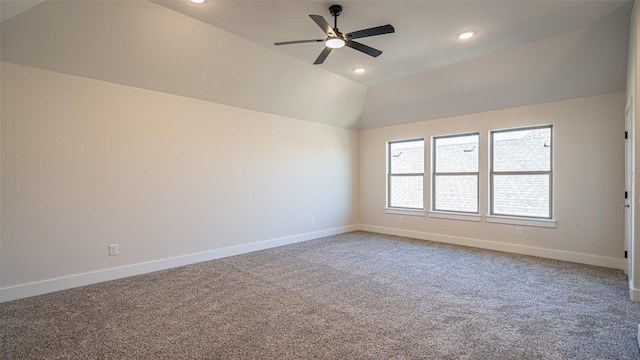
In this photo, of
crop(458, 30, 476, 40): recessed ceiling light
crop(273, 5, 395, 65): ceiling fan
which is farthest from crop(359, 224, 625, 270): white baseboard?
crop(273, 5, 395, 65): ceiling fan

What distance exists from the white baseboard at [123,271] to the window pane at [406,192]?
2.42 m

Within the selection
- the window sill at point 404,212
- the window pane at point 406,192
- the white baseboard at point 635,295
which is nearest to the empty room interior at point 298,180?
the white baseboard at point 635,295

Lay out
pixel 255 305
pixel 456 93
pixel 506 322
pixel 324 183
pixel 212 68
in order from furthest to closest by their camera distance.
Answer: pixel 324 183 → pixel 456 93 → pixel 212 68 → pixel 255 305 → pixel 506 322

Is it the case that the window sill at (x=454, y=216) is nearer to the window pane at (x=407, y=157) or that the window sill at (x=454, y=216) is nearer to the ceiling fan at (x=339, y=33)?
the window pane at (x=407, y=157)

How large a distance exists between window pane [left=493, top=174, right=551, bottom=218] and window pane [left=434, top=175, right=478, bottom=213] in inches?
13.8

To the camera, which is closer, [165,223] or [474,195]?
[165,223]

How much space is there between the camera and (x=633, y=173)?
295 centimetres

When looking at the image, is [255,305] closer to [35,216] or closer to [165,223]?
[165,223]

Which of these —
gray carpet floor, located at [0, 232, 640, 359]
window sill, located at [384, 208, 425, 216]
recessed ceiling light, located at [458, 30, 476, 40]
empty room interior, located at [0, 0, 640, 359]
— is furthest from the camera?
window sill, located at [384, 208, 425, 216]

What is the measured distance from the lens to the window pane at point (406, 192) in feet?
20.1

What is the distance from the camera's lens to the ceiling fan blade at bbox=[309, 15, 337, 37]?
2.61 meters

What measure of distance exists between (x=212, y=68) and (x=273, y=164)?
191cm

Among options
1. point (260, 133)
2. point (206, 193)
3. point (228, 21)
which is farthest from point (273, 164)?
point (228, 21)

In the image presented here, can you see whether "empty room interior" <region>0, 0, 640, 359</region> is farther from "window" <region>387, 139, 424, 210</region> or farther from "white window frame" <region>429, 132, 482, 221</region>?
"window" <region>387, 139, 424, 210</region>
